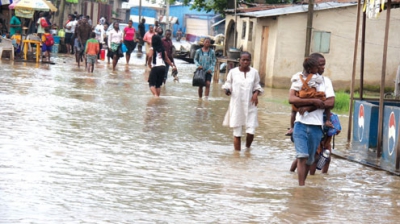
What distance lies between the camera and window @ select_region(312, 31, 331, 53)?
84.0ft

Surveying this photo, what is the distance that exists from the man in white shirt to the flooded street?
38 centimetres

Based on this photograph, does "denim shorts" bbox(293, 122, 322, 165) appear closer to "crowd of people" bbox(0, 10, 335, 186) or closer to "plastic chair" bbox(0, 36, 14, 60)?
"crowd of people" bbox(0, 10, 335, 186)

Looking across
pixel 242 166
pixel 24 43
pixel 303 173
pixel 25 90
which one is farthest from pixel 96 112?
pixel 24 43

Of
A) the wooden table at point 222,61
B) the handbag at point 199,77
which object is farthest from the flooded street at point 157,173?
the wooden table at point 222,61

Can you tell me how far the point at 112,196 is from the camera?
766cm

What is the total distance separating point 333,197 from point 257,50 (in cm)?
1971

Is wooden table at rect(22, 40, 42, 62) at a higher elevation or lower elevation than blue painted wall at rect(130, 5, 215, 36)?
lower

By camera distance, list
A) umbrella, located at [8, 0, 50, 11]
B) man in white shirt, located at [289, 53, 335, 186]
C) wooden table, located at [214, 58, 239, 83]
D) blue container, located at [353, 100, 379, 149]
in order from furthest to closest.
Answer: umbrella, located at [8, 0, 50, 11], wooden table, located at [214, 58, 239, 83], blue container, located at [353, 100, 379, 149], man in white shirt, located at [289, 53, 335, 186]

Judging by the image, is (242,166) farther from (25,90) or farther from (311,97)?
(25,90)

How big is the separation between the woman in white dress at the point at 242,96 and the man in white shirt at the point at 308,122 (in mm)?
2461

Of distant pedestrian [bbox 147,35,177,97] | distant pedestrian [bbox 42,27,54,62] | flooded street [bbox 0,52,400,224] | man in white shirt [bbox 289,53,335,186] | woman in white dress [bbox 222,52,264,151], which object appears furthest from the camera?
distant pedestrian [bbox 42,27,54,62]

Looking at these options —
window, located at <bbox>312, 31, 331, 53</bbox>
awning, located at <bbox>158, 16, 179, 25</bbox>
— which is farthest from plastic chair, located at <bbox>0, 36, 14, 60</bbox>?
awning, located at <bbox>158, 16, 179, 25</bbox>

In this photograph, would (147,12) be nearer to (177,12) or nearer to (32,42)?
(177,12)

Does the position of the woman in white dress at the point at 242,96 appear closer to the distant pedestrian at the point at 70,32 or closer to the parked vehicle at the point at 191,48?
the distant pedestrian at the point at 70,32
